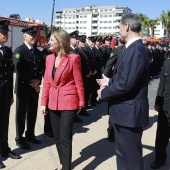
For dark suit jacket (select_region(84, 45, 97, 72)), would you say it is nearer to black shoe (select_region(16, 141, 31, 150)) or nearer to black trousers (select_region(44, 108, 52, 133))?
black trousers (select_region(44, 108, 52, 133))

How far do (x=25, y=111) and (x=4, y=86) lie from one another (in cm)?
76

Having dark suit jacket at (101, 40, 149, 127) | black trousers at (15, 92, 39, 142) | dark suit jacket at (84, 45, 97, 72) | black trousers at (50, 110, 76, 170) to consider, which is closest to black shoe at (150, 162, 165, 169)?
black trousers at (50, 110, 76, 170)

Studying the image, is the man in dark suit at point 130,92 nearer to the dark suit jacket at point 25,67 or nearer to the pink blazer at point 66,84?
the pink blazer at point 66,84

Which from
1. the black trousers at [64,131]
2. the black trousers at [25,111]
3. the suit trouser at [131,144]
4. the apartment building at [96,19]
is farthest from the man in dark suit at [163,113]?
the apartment building at [96,19]

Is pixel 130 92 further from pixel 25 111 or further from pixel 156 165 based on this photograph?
pixel 25 111

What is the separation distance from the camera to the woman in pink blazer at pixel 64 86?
322 cm

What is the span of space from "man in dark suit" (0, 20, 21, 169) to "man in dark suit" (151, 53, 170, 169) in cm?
206

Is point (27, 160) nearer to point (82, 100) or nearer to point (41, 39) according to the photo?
point (82, 100)

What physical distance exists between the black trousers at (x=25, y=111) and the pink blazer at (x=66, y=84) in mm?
1072

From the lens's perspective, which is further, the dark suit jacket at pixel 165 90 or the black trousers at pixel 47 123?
the black trousers at pixel 47 123

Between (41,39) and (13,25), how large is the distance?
224cm

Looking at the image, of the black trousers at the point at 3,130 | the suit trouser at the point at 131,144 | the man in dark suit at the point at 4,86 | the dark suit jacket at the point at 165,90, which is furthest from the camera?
the black trousers at the point at 3,130

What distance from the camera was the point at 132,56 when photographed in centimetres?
244

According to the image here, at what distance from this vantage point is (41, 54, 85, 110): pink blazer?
323 cm
